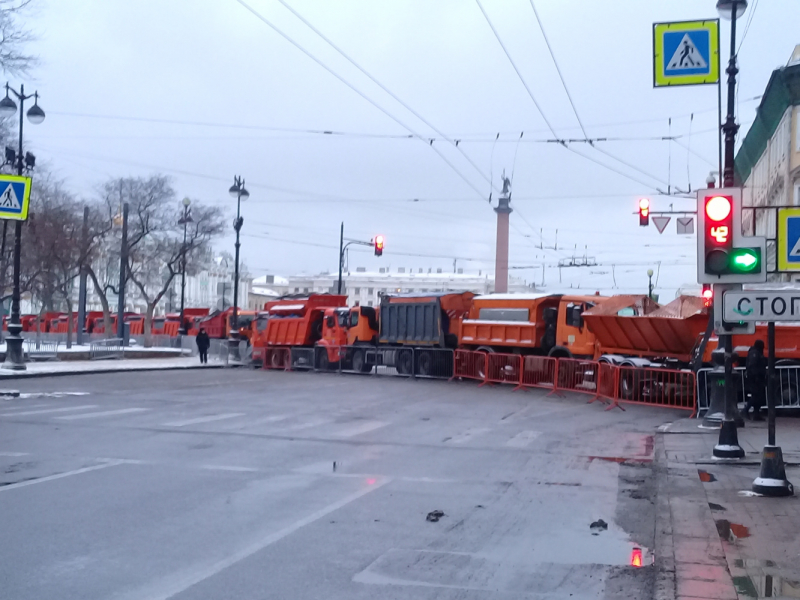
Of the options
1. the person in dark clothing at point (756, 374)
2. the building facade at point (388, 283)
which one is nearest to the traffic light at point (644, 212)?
the person in dark clothing at point (756, 374)

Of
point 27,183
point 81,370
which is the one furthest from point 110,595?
point 81,370

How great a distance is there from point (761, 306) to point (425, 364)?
894 inches

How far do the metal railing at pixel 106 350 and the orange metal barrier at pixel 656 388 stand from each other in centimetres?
2596

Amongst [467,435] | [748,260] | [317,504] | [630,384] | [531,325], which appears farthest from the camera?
[531,325]

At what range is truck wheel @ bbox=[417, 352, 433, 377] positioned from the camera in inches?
1262

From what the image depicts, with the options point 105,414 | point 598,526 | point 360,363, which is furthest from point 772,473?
point 360,363

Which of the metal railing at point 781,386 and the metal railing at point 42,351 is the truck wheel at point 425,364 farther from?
the metal railing at point 42,351

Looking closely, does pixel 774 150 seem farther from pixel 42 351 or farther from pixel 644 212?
pixel 42 351

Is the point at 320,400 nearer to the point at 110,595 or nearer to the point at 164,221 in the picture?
the point at 110,595

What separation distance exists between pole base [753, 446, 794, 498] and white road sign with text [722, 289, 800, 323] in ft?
4.86

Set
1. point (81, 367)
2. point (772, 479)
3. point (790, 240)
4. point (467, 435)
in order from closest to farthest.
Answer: point (772, 479)
point (790, 240)
point (467, 435)
point (81, 367)

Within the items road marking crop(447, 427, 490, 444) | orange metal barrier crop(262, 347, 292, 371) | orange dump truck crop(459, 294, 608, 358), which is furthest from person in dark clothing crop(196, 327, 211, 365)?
road marking crop(447, 427, 490, 444)

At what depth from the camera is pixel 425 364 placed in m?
32.3

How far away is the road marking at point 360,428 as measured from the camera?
51.0 feet
